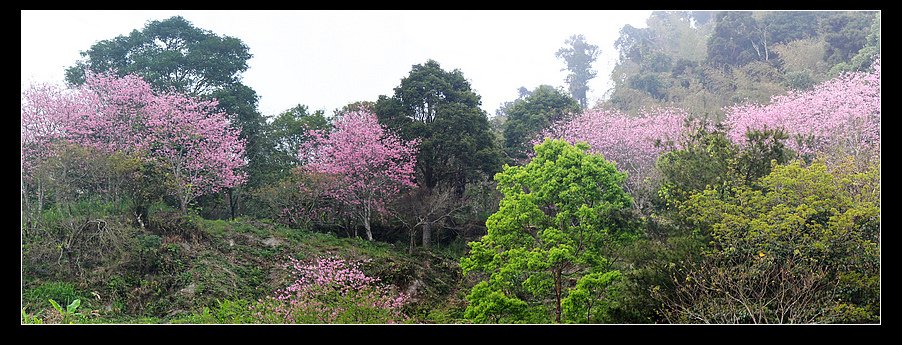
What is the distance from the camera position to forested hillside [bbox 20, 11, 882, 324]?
702 cm

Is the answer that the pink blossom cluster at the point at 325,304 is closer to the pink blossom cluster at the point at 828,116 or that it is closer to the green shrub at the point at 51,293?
the green shrub at the point at 51,293

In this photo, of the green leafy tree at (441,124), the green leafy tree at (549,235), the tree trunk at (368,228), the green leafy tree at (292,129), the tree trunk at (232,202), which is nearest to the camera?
the green leafy tree at (549,235)

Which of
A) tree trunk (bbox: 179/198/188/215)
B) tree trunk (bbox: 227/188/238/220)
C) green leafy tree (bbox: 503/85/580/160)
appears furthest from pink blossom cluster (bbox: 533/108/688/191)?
tree trunk (bbox: 179/198/188/215)

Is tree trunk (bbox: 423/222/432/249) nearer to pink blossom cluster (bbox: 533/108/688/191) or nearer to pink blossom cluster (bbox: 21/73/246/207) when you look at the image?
pink blossom cluster (bbox: 533/108/688/191)

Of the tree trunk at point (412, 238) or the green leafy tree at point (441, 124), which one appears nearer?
the tree trunk at point (412, 238)

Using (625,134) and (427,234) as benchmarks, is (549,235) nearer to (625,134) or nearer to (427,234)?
(427,234)

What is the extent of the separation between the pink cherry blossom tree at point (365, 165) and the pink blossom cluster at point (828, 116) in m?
6.87

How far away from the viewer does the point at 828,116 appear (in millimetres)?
13172

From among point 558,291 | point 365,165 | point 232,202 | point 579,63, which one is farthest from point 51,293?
point 579,63

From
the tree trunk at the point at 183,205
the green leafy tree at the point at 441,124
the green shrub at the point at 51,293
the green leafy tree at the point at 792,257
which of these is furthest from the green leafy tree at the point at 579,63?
the green shrub at the point at 51,293

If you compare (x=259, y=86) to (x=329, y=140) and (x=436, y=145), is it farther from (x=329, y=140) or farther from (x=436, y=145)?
(x=436, y=145)

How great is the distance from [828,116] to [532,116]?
22.1 feet

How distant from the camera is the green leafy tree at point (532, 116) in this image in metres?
16.2
